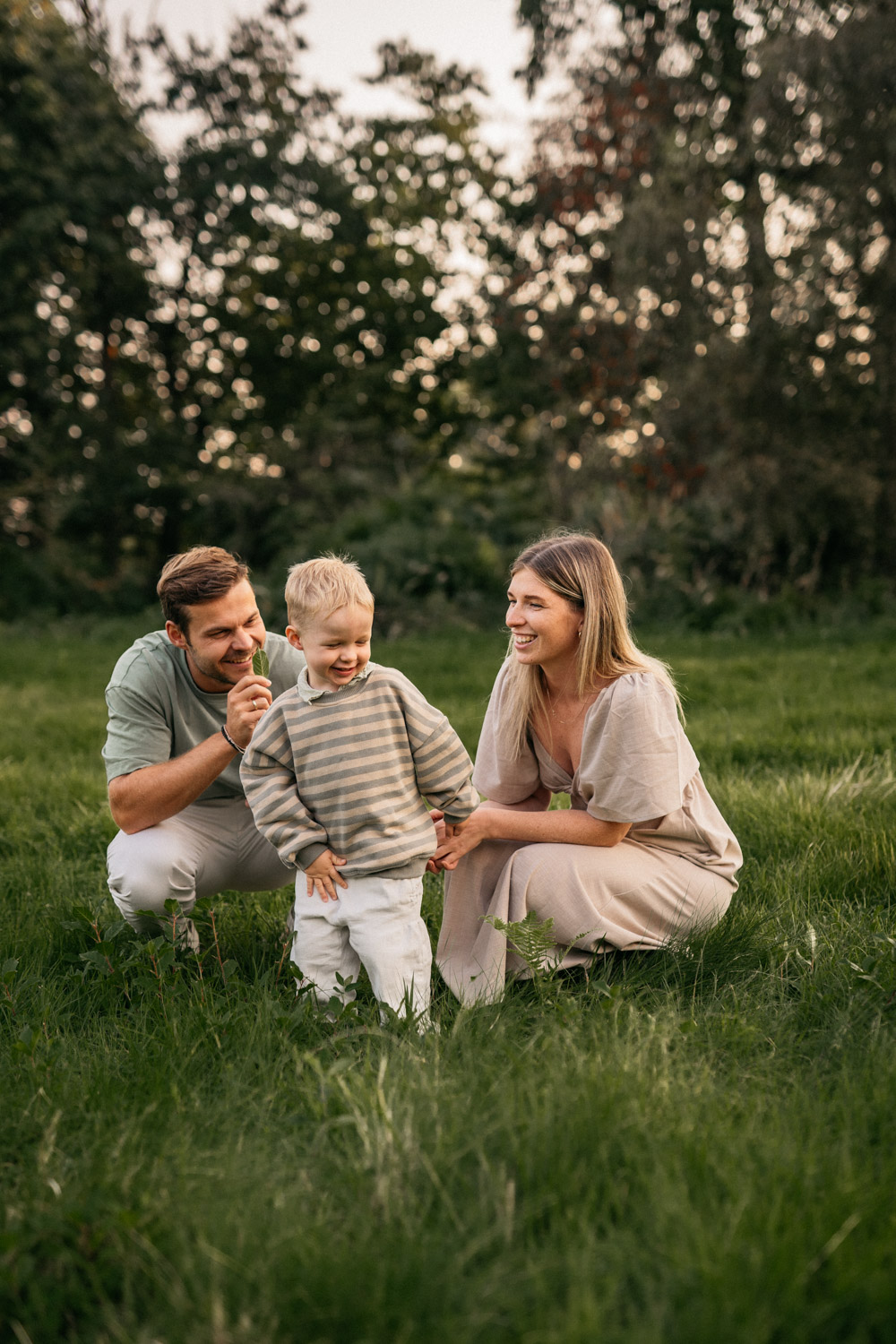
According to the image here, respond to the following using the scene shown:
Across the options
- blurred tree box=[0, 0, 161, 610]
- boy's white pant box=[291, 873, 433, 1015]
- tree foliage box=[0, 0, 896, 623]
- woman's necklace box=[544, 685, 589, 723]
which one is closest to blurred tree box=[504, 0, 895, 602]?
tree foliage box=[0, 0, 896, 623]

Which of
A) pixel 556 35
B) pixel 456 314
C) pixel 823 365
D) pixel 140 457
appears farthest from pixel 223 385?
pixel 823 365

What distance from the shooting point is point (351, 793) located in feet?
9.22

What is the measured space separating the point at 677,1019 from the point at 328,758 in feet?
3.77

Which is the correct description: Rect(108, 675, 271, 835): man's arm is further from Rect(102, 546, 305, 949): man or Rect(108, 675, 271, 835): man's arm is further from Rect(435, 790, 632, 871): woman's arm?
Rect(435, 790, 632, 871): woman's arm

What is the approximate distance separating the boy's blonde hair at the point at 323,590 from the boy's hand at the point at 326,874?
2.14ft

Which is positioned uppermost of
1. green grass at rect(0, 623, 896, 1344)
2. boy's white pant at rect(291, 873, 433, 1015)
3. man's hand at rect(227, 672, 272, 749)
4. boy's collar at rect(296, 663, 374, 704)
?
boy's collar at rect(296, 663, 374, 704)

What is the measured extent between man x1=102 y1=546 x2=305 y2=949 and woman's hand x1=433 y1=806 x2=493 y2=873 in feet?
2.29

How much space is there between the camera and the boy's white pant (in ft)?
9.12

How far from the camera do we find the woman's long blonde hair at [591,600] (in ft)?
10.2

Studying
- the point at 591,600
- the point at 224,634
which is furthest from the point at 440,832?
the point at 224,634

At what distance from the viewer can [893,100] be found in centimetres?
1167

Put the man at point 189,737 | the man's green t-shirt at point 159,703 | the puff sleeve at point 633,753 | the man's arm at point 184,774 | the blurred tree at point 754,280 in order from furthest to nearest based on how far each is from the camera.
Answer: the blurred tree at point 754,280, the man's green t-shirt at point 159,703, the man at point 189,737, the man's arm at point 184,774, the puff sleeve at point 633,753

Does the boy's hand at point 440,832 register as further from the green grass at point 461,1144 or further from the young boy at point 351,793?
the green grass at point 461,1144

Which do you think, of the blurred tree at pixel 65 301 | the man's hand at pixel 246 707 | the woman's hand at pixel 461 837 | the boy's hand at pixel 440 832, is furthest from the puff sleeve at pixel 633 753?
the blurred tree at pixel 65 301
